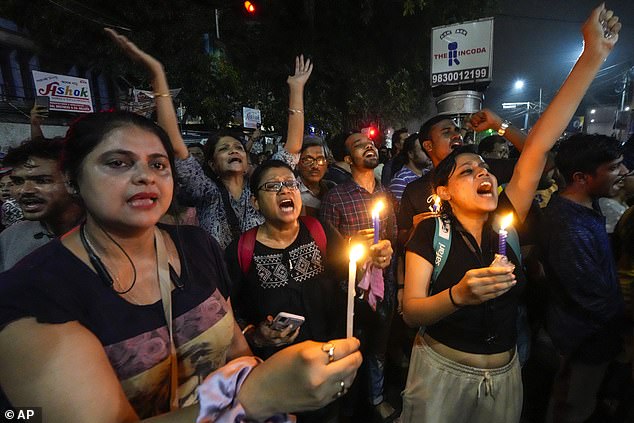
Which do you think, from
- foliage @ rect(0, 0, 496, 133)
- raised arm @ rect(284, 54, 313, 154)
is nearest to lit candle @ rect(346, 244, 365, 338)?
raised arm @ rect(284, 54, 313, 154)

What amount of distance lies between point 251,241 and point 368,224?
1.74 m

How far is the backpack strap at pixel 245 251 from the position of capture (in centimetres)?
264

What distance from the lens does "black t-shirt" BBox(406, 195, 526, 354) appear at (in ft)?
7.21

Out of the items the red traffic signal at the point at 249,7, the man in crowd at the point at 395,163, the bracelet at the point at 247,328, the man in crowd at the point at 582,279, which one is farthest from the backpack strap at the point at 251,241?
the red traffic signal at the point at 249,7

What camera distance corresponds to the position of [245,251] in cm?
267

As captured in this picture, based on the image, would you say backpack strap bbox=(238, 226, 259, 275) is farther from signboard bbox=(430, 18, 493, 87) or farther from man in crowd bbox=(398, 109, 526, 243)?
signboard bbox=(430, 18, 493, 87)

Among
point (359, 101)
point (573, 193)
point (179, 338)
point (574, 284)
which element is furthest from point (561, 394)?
point (359, 101)

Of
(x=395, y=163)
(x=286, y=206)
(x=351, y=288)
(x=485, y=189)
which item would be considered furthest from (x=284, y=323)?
(x=395, y=163)

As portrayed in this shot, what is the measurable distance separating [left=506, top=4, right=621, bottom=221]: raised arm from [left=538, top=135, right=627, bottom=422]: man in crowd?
24.0 inches

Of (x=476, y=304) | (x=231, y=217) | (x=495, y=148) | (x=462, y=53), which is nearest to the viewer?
(x=476, y=304)

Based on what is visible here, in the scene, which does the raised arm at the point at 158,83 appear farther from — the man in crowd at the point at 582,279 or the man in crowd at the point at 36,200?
the man in crowd at the point at 582,279

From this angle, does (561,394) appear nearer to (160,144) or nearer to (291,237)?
(291,237)

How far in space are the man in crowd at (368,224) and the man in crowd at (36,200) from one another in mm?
2443

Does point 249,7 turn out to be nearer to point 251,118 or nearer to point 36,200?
point 36,200
